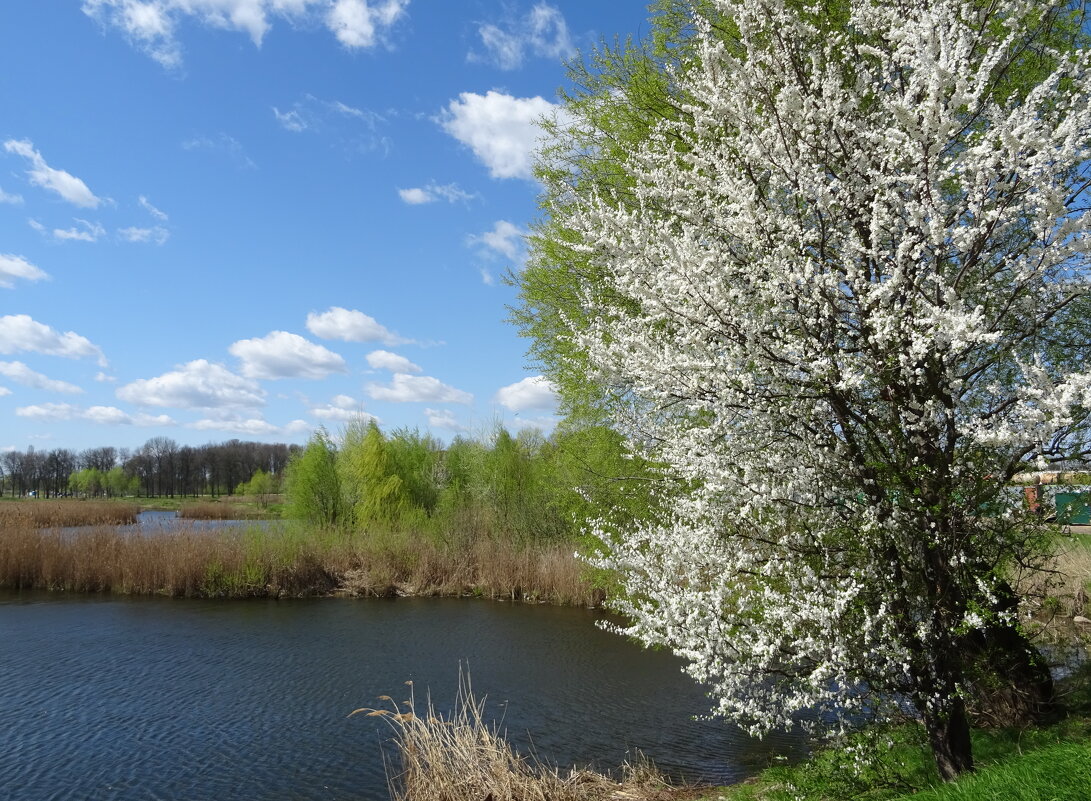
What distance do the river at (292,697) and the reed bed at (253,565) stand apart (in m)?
2.15

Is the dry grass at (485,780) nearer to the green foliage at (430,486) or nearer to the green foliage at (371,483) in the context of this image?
the green foliage at (430,486)

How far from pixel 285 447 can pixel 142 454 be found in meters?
19.8

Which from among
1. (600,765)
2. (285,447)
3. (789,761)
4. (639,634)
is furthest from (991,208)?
(285,447)

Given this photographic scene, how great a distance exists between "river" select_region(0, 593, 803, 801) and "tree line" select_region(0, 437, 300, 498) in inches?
2955

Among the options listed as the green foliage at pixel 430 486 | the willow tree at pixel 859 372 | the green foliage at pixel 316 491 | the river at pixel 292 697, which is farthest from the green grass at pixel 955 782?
the green foliage at pixel 316 491

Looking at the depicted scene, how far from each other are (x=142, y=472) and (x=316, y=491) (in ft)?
247

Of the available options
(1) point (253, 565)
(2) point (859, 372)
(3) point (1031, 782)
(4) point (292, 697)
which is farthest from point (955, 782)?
(1) point (253, 565)

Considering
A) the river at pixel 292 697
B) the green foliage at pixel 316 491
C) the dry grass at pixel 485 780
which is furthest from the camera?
the green foliage at pixel 316 491

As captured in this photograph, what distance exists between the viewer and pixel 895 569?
464 centimetres

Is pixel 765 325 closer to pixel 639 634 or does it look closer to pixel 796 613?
pixel 796 613

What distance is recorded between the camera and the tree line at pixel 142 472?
286ft

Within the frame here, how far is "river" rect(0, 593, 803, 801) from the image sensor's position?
315 inches

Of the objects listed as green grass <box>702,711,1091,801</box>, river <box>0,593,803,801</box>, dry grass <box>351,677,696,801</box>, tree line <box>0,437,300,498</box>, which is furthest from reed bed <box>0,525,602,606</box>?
tree line <box>0,437,300,498</box>

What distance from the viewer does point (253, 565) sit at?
66.1 ft
